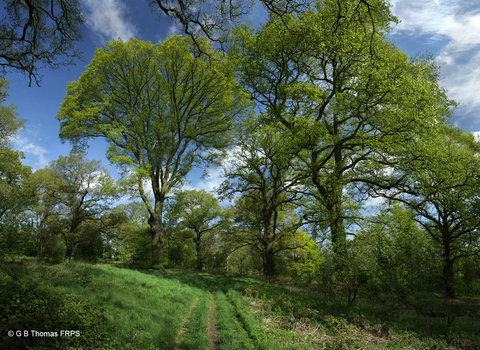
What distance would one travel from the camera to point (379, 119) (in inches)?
472

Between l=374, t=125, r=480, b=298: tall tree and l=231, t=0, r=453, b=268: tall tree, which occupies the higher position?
l=231, t=0, r=453, b=268: tall tree

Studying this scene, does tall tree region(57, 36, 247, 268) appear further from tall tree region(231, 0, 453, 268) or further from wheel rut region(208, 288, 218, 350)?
wheel rut region(208, 288, 218, 350)

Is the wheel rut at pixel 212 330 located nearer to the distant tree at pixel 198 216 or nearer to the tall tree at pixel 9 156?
the tall tree at pixel 9 156

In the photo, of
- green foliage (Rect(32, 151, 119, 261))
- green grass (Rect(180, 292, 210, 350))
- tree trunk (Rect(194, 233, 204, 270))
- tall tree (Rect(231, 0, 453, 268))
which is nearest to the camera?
green grass (Rect(180, 292, 210, 350))

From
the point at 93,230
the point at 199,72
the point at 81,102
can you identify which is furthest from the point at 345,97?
the point at 93,230

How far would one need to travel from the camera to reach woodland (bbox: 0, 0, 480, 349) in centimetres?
587

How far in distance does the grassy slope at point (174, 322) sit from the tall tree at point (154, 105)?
411 inches

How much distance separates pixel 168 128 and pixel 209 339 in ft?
56.1

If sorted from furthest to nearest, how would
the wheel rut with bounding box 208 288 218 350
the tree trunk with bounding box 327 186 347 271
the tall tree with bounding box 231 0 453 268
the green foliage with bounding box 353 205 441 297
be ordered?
the tall tree with bounding box 231 0 453 268
the tree trunk with bounding box 327 186 347 271
the green foliage with bounding box 353 205 441 297
the wheel rut with bounding box 208 288 218 350

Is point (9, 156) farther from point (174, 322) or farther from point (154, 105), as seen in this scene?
point (174, 322)

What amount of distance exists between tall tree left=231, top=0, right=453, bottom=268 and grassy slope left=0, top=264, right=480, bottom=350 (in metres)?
2.85

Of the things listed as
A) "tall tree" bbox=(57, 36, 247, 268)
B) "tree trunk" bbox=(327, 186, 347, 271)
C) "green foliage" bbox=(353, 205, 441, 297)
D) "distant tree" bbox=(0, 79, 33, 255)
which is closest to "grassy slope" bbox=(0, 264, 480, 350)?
"green foliage" bbox=(353, 205, 441, 297)

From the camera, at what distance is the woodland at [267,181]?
5.87 meters

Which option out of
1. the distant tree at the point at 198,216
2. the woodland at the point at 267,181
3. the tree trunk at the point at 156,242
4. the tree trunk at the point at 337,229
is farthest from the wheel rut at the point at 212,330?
the distant tree at the point at 198,216
